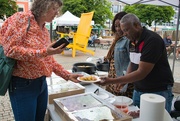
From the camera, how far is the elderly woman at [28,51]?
1.14 m

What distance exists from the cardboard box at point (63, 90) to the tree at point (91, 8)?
18585mm

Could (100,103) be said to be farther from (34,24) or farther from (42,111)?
(34,24)

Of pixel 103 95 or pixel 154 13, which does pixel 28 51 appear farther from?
pixel 154 13

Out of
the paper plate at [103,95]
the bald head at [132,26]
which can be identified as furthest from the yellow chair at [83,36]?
the bald head at [132,26]

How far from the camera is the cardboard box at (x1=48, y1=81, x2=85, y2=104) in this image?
5.23 ft

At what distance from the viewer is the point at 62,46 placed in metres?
1.20

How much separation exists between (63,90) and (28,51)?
2.10 ft

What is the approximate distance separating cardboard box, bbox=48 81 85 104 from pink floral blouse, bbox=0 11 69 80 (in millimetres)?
346

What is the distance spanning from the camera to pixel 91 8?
2083 centimetres

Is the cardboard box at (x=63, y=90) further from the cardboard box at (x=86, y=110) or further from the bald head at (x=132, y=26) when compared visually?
the bald head at (x=132, y=26)

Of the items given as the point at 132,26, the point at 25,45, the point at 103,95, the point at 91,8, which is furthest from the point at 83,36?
the point at 91,8

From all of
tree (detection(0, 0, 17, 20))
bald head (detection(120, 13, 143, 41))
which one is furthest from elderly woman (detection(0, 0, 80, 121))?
tree (detection(0, 0, 17, 20))

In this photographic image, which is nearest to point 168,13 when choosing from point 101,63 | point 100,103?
point 101,63

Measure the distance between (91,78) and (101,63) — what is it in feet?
3.62
